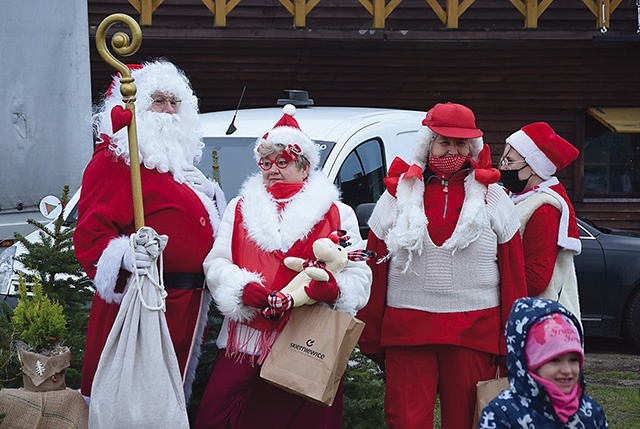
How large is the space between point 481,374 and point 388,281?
605mm

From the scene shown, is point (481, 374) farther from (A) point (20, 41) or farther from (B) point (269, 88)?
(B) point (269, 88)

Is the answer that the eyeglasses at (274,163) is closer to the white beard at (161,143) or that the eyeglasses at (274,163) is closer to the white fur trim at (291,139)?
the white fur trim at (291,139)

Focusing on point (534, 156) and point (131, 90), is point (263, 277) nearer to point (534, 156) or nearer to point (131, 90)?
point (131, 90)

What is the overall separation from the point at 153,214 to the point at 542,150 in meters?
1.97

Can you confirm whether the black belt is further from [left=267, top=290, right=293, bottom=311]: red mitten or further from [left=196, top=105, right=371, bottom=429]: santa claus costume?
[left=267, top=290, right=293, bottom=311]: red mitten

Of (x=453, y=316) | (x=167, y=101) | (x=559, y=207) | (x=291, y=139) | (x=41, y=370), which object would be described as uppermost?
(x=167, y=101)

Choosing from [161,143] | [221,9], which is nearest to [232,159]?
[161,143]

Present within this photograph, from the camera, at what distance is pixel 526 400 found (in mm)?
3811

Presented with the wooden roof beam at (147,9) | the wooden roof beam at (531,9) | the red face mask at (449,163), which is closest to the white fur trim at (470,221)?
the red face mask at (449,163)

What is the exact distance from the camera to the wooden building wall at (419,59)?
14383 millimetres

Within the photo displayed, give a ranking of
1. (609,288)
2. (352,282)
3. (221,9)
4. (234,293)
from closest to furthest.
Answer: (234,293)
(352,282)
(609,288)
(221,9)

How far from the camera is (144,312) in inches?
179

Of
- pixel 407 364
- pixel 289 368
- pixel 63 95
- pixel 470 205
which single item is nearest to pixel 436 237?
pixel 470 205

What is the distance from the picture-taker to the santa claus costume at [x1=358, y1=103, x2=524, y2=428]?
4.80m
